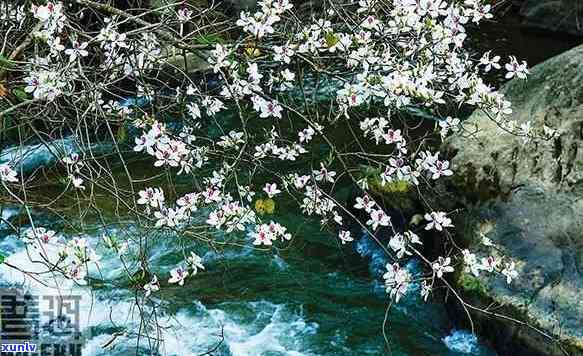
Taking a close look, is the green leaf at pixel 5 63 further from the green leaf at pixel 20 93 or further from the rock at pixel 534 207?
the rock at pixel 534 207

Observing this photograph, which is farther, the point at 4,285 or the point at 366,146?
the point at 366,146

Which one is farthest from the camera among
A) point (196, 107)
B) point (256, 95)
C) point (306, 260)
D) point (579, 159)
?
point (306, 260)

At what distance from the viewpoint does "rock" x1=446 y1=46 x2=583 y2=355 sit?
4.00 metres

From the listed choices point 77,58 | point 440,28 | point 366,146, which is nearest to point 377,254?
point 366,146

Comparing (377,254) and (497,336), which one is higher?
(377,254)

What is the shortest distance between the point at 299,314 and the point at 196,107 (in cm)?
205

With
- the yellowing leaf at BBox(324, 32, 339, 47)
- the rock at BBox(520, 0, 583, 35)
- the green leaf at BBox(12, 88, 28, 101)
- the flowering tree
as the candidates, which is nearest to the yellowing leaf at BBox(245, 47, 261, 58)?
the flowering tree

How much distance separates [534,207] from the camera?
4477 millimetres

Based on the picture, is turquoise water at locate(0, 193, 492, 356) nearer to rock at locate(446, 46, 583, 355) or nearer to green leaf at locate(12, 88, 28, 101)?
rock at locate(446, 46, 583, 355)

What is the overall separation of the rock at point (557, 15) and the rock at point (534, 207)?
626 centimetres

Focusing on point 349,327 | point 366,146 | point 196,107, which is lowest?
point 349,327

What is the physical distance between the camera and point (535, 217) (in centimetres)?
443

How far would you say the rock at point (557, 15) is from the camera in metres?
10.9

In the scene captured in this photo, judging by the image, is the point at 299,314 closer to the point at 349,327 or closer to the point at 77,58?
the point at 349,327
